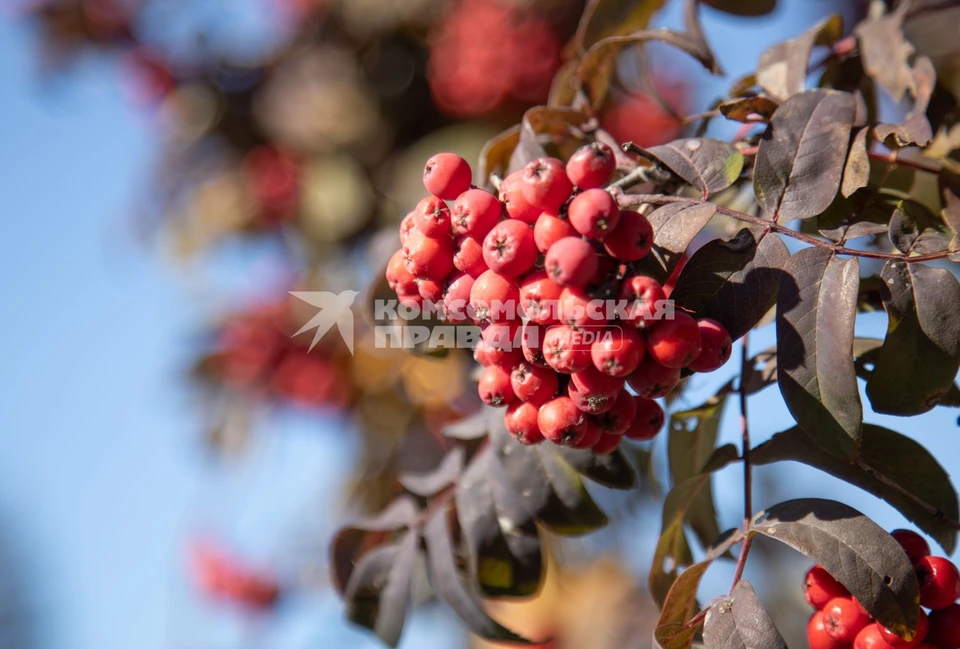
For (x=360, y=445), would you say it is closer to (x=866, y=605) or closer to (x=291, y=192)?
(x=291, y=192)

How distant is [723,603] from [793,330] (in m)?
0.37

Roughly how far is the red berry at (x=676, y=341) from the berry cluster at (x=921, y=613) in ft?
1.44

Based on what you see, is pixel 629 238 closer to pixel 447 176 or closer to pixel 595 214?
pixel 595 214

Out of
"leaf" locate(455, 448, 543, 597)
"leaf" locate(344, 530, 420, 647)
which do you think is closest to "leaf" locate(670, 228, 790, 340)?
"leaf" locate(455, 448, 543, 597)

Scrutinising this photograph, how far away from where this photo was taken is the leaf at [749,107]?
1.23 m

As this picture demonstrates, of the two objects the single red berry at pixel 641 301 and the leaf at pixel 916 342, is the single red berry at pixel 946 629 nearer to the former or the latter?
the leaf at pixel 916 342

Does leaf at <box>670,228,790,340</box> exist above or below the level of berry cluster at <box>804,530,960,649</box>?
above

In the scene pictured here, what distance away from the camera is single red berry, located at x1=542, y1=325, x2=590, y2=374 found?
924mm

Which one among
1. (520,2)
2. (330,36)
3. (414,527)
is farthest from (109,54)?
(414,527)

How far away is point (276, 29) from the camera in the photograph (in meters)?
3.37

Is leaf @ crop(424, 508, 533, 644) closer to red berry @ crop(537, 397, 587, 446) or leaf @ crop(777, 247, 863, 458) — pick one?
red berry @ crop(537, 397, 587, 446)

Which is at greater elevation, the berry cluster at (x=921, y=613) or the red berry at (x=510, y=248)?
the red berry at (x=510, y=248)

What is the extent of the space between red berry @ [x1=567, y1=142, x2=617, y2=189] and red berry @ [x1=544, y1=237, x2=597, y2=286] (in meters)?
0.09

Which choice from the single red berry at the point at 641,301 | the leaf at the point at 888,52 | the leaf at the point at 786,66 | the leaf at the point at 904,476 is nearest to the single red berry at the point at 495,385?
the single red berry at the point at 641,301
